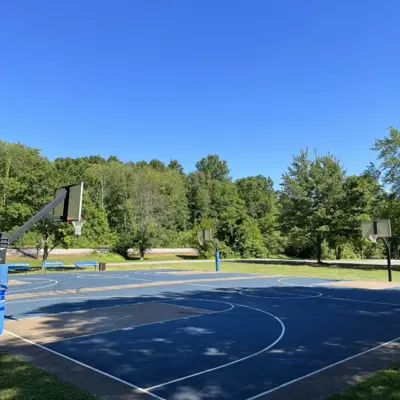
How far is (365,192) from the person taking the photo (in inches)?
1383

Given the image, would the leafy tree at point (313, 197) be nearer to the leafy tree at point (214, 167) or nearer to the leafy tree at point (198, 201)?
the leafy tree at point (198, 201)

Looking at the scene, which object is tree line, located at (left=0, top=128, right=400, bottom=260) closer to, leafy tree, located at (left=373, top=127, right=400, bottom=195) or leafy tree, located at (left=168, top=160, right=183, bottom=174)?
leafy tree, located at (left=373, top=127, right=400, bottom=195)

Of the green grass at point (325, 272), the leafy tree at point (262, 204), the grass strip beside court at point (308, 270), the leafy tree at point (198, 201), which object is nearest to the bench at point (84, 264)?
the grass strip beside court at point (308, 270)

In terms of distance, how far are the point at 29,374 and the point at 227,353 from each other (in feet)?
10.9

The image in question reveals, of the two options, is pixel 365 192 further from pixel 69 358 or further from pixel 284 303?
pixel 69 358

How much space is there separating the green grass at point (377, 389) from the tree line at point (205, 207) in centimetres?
2668

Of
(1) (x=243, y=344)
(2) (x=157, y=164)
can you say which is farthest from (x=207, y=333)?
(2) (x=157, y=164)

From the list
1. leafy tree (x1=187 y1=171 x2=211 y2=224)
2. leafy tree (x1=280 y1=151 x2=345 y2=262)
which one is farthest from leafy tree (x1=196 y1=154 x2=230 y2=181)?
leafy tree (x1=280 y1=151 x2=345 y2=262)

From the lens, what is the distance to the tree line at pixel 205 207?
31.9 meters

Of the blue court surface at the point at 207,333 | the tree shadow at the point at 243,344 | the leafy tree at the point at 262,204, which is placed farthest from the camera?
the leafy tree at the point at 262,204

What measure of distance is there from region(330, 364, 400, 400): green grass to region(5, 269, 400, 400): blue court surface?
0.77 meters

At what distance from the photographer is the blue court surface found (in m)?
5.70

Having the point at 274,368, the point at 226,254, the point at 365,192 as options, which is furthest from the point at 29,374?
the point at 226,254

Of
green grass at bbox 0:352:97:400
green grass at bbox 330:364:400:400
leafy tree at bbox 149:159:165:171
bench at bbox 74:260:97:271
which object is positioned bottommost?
green grass at bbox 0:352:97:400
